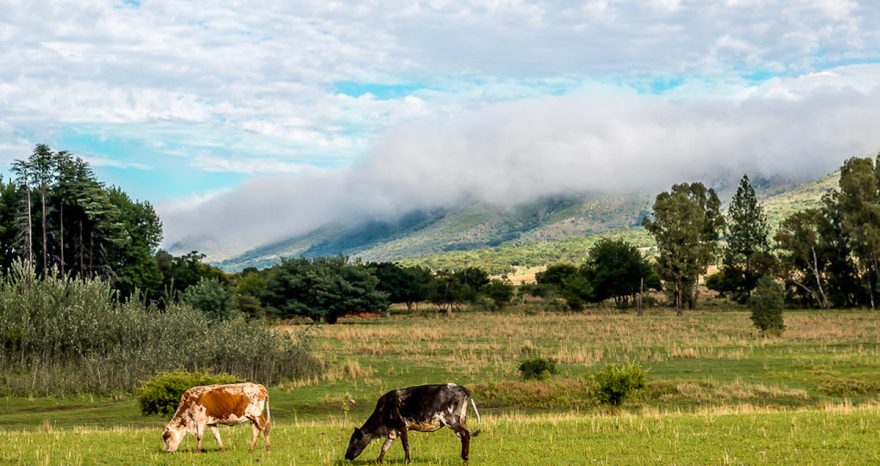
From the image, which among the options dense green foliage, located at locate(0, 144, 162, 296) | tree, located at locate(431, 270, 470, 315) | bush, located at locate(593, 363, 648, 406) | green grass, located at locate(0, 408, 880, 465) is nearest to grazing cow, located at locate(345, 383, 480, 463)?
green grass, located at locate(0, 408, 880, 465)

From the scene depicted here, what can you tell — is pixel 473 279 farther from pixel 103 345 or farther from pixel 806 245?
pixel 103 345

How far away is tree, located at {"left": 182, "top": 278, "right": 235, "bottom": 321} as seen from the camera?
63.0 meters

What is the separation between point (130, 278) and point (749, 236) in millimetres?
79949

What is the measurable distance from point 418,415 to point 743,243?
111m

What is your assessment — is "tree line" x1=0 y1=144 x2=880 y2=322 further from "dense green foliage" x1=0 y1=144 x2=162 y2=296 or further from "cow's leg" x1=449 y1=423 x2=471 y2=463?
"cow's leg" x1=449 y1=423 x2=471 y2=463

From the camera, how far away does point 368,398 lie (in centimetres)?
3200

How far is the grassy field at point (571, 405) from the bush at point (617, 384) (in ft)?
1.57

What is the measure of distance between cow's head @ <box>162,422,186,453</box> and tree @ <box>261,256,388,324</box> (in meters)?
70.1

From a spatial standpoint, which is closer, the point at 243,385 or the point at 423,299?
the point at 243,385

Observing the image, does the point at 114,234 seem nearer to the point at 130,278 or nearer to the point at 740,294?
the point at 130,278

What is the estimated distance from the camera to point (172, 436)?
56.9 feet

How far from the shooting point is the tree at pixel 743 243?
384 ft

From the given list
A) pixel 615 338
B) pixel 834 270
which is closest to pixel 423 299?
pixel 834 270

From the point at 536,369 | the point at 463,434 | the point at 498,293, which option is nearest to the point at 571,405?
the point at 536,369
